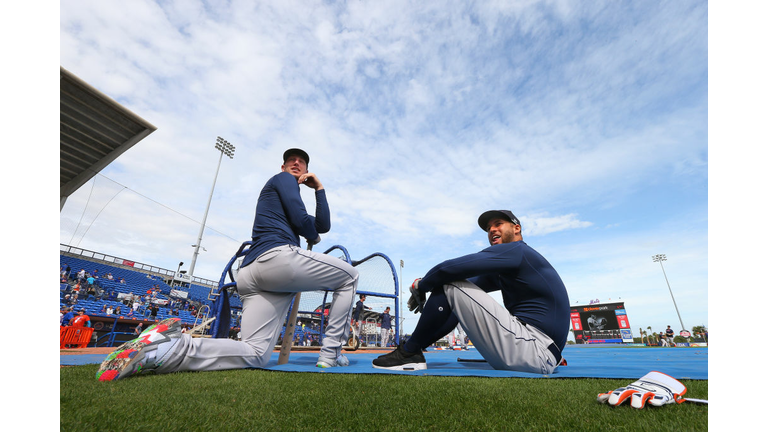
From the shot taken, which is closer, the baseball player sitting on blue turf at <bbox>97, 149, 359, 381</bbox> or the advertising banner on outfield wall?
the baseball player sitting on blue turf at <bbox>97, 149, 359, 381</bbox>

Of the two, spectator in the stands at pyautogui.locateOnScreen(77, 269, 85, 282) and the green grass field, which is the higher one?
the green grass field

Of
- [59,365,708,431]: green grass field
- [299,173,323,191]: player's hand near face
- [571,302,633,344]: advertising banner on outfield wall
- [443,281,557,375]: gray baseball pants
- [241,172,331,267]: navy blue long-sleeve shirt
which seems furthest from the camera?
[571,302,633,344]: advertising banner on outfield wall

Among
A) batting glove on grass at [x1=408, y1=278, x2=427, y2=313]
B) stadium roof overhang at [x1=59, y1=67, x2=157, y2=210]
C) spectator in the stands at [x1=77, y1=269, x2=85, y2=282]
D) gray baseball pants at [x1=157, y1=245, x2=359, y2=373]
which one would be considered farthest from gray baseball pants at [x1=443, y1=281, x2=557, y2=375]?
spectator in the stands at [x1=77, y1=269, x2=85, y2=282]

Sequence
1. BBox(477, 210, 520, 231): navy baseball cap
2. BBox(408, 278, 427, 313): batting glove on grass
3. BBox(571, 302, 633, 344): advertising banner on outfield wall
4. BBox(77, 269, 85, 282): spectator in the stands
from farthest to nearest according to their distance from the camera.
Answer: BBox(571, 302, 633, 344): advertising banner on outfield wall
BBox(77, 269, 85, 282): spectator in the stands
BBox(477, 210, 520, 231): navy baseball cap
BBox(408, 278, 427, 313): batting glove on grass

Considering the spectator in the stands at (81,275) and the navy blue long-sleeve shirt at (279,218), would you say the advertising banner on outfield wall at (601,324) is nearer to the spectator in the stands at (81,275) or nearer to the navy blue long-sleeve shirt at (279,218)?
the navy blue long-sleeve shirt at (279,218)

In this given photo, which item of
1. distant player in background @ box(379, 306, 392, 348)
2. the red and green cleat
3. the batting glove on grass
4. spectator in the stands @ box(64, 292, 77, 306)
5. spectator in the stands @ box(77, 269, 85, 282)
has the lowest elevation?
spectator in the stands @ box(64, 292, 77, 306)

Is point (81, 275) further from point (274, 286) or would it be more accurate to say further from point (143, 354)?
point (143, 354)

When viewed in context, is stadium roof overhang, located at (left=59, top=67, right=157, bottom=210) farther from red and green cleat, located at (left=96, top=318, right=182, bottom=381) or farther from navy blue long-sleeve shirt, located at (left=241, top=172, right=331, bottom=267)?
red and green cleat, located at (left=96, top=318, right=182, bottom=381)

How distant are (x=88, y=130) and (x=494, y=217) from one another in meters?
4.98

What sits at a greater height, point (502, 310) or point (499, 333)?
point (502, 310)

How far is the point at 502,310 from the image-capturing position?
2240mm

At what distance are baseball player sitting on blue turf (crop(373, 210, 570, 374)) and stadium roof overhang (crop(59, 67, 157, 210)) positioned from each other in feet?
13.7

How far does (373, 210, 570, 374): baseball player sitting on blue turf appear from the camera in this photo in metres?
2.25

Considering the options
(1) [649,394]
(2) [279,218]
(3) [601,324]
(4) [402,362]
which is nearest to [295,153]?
(2) [279,218]
